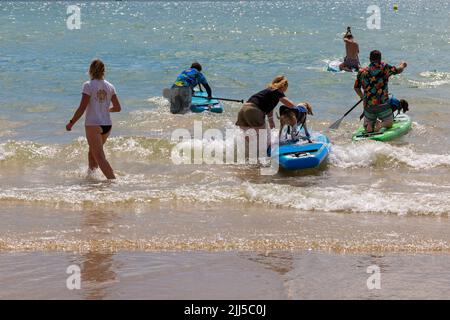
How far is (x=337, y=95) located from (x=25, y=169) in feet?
29.8

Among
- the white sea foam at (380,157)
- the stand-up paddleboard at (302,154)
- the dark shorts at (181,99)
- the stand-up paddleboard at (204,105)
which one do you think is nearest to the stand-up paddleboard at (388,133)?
the white sea foam at (380,157)

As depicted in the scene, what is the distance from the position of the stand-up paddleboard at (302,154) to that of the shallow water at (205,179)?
0.52 feet

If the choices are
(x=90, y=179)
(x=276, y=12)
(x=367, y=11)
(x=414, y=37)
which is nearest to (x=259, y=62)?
(x=414, y=37)

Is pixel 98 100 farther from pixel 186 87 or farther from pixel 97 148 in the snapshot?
pixel 186 87

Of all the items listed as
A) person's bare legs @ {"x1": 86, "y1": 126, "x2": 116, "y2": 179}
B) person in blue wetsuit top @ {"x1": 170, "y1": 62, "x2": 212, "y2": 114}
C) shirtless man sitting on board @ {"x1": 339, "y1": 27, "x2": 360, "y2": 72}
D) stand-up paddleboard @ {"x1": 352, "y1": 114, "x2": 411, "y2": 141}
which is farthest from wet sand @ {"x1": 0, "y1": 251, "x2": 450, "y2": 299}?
shirtless man sitting on board @ {"x1": 339, "y1": 27, "x2": 360, "y2": 72}

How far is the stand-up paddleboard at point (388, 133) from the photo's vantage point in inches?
468

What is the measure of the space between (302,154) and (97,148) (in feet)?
8.90

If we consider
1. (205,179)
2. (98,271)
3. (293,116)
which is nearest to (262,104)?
(293,116)

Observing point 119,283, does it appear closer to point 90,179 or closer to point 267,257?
point 267,257

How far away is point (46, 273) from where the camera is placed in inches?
232

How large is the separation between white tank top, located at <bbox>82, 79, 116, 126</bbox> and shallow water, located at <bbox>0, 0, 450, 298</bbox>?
0.76 metres

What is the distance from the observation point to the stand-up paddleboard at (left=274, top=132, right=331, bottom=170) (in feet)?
33.0

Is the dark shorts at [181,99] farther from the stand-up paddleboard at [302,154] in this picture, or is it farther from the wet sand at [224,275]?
the wet sand at [224,275]

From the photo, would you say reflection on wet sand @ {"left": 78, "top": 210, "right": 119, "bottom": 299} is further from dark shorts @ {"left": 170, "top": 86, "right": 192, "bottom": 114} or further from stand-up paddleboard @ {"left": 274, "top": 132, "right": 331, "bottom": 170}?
dark shorts @ {"left": 170, "top": 86, "right": 192, "bottom": 114}
